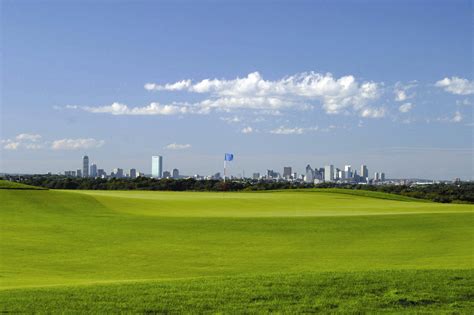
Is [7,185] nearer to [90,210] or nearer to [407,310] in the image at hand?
[90,210]

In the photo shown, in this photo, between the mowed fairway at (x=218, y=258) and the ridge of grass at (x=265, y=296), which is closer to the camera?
the ridge of grass at (x=265, y=296)

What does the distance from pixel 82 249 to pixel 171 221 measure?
32.8 ft

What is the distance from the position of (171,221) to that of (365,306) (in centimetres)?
2284

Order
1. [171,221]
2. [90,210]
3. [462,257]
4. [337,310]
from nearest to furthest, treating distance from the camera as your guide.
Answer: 1. [337,310]
2. [462,257]
3. [171,221]
4. [90,210]

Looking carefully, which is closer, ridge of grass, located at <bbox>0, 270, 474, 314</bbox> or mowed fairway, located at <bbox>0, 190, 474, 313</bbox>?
ridge of grass, located at <bbox>0, 270, 474, 314</bbox>

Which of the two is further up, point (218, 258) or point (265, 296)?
point (265, 296)

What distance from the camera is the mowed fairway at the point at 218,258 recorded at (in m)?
13.2

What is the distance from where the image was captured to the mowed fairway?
13.2 meters

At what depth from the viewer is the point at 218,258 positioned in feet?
76.6

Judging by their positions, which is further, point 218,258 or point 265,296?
point 218,258

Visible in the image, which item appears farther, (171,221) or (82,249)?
(171,221)

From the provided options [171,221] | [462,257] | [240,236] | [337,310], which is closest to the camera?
[337,310]

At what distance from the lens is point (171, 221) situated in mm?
34719

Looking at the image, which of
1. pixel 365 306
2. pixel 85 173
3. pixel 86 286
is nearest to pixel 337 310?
pixel 365 306
